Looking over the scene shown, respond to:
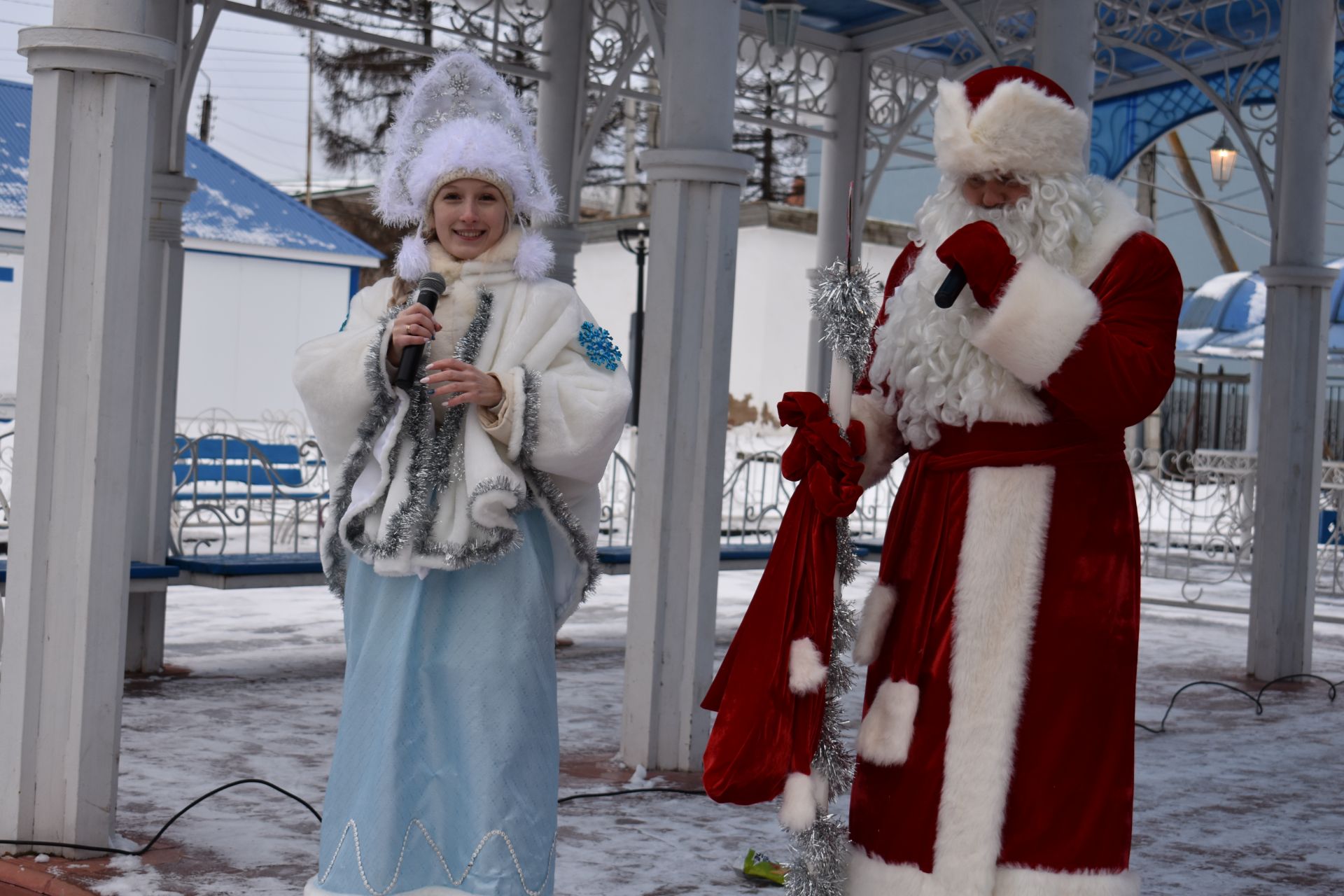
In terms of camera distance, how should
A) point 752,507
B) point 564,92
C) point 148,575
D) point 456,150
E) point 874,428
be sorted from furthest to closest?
point 752,507 → point 564,92 → point 148,575 → point 456,150 → point 874,428

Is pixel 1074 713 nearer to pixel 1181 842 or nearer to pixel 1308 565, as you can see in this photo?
pixel 1181 842

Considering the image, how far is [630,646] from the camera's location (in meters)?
4.91

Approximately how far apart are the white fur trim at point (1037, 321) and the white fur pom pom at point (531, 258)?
916mm

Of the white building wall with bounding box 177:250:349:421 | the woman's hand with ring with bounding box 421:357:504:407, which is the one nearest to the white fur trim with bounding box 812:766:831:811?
the woman's hand with ring with bounding box 421:357:504:407

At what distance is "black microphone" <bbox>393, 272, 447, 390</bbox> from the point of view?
2688 millimetres

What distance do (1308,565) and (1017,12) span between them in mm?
3579

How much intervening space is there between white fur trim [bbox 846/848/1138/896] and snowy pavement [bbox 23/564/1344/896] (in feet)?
3.75

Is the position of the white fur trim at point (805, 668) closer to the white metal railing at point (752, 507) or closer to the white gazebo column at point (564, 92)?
the white gazebo column at point (564, 92)

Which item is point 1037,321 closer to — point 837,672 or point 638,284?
point 837,672

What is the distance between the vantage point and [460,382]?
8.92 ft

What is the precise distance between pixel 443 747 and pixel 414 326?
2.57 feet

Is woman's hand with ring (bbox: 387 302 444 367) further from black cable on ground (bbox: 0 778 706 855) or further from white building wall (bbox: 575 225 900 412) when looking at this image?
white building wall (bbox: 575 225 900 412)

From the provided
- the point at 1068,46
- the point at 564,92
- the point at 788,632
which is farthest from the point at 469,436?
the point at 564,92

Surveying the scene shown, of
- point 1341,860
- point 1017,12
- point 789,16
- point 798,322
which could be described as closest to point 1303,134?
point 1017,12
